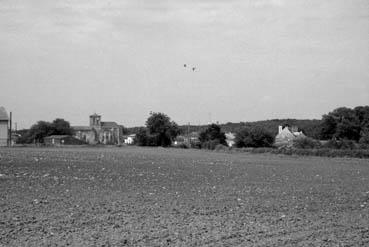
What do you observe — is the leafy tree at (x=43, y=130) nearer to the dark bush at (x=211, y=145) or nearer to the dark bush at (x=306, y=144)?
the dark bush at (x=211, y=145)

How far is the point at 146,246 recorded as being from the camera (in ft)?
31.4

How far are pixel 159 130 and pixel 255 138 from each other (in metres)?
34.1

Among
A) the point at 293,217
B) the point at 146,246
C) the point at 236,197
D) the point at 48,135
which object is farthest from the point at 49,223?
the point at 48,135

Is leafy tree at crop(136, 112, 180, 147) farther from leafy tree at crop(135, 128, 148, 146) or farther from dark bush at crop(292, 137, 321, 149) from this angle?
dark bush at crop(292, 137, 321, 149)

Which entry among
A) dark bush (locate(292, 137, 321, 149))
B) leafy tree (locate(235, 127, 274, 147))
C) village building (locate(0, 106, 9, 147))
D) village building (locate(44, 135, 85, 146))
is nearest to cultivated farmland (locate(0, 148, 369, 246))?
dark bush (locate(292, 137, 321, 149))

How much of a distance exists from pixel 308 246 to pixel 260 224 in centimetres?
250

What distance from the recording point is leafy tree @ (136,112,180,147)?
510 feet

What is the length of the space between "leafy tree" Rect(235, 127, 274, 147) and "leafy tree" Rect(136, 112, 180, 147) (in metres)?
28.0

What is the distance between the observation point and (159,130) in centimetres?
15562

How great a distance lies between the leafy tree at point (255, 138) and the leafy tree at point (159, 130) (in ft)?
91.7

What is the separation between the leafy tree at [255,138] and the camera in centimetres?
13100

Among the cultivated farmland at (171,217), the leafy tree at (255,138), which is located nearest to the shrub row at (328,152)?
the leafy tree at (255,138)

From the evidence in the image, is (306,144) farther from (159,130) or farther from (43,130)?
(43,130)

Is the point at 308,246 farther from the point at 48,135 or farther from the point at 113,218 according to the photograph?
the point at 48,135
